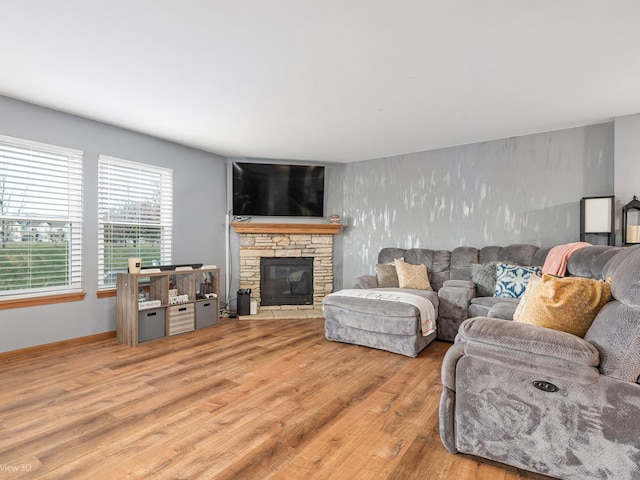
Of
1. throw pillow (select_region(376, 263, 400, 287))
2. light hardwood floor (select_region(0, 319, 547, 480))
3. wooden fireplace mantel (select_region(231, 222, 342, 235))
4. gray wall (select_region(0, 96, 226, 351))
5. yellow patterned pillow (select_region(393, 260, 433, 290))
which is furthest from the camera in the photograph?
wooden fireplace mantel (select_region(231, 222, 342, 235))

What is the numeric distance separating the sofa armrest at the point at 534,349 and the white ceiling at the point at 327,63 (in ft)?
5.66

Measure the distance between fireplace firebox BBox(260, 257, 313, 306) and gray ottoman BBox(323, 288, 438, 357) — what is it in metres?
1.79

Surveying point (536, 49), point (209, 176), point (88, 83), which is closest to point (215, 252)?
point (209, 176)

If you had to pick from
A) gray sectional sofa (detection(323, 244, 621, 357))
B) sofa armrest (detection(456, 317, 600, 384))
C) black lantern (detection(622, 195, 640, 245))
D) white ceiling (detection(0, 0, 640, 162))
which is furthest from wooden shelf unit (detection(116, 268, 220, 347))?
black lantern (detection(622, 195, 640, 245))

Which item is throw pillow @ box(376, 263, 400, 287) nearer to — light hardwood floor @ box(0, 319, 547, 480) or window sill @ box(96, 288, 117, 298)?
light hardwood floor @ box(0, 319, 547, 480)

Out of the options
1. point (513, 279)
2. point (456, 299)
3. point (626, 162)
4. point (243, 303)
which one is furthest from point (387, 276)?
point (626, 162)

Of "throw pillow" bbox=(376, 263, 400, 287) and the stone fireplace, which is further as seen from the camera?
the stone fireplace

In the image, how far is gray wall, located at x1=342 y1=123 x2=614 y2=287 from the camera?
3.95 m

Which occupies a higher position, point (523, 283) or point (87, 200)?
point (87, 200)

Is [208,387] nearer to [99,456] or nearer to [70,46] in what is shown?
[99,456]

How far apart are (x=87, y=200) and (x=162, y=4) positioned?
8.67ft

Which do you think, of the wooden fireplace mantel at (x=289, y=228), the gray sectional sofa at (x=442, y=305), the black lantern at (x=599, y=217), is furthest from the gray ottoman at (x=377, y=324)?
the wooden fireplace mantel at (x=289, y=228)

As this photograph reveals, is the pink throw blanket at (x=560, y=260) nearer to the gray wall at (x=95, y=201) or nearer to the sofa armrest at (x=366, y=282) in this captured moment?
the sofa armrest at (x=366, y=282)

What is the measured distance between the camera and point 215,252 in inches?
204
